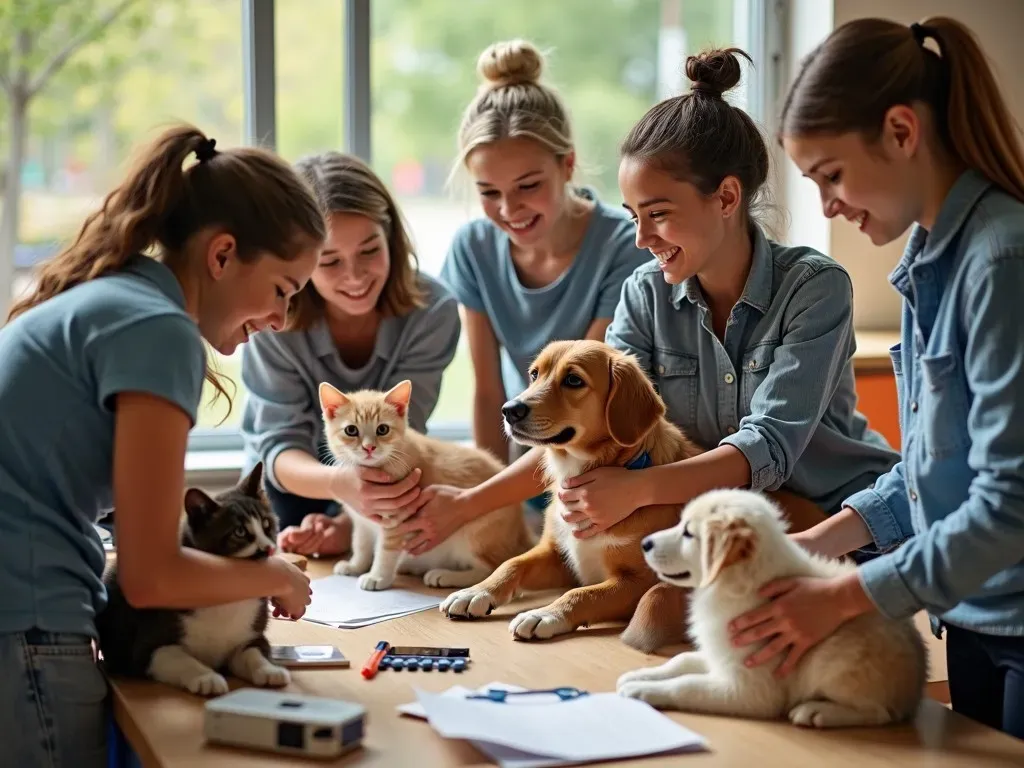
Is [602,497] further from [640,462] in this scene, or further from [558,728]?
[558,728]

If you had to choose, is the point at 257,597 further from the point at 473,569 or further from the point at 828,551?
the point at 828,551

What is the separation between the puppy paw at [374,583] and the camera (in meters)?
2.02

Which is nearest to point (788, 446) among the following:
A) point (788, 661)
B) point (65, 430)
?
point (788, 661)

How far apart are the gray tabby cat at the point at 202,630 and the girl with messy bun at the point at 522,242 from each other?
1.12 metres

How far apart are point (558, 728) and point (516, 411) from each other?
603mm

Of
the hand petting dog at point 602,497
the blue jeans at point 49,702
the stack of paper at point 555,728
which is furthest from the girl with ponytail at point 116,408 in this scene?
the hand petting dog at point 602,497

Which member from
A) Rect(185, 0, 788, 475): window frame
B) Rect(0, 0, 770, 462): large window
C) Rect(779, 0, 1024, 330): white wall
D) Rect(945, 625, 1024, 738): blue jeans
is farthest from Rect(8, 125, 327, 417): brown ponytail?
Rect(779, 0, 1024, 330): white wall

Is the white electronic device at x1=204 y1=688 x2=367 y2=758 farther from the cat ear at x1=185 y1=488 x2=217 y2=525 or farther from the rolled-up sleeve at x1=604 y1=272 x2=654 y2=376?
the rolled-up sleeve at x1=604 y1=272 x2=654 y2=376

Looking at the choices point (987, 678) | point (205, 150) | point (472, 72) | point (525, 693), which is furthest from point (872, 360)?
point (205, 150)

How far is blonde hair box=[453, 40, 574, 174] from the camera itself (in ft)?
7.87

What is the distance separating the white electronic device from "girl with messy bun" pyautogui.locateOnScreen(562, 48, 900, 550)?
61cm

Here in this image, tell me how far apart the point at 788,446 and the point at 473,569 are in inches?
25.1

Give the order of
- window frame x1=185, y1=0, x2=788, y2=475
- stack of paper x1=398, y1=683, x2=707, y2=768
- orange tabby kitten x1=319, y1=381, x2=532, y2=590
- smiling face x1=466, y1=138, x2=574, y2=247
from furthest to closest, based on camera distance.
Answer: window frame x1=185, y1=0, x2=788, y2=475 → smiling face x1=466, y1=138, x2=574, y2=247 → orange tabby kitten x1=319, y1=381, x2=532, y2=590 → stack of paper x1=398, y1=683, x2=707, y2=768

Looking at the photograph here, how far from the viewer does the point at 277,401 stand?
245 cm
